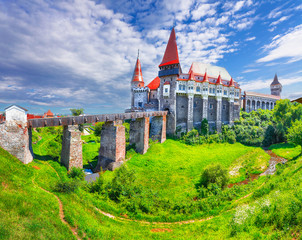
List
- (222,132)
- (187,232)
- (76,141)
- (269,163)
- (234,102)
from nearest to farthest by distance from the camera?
(187,232)
(76,141)
(269,163)
(222,132)
(234,102)

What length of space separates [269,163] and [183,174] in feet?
47.0

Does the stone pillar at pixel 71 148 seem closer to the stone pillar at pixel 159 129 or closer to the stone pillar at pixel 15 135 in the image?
the stone pillar at pixel 15 135

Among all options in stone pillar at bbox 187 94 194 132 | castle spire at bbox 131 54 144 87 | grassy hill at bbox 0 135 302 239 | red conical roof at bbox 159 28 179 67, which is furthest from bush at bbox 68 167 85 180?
castle spire at bbox 131 54 144 87

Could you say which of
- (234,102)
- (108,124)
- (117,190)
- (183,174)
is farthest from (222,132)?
(117,190)

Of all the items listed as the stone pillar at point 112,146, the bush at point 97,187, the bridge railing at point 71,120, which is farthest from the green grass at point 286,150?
the bush at point 97,187

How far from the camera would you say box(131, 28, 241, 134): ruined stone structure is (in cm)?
3081

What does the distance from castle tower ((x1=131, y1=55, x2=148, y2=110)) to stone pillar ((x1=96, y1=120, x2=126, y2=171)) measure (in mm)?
17562

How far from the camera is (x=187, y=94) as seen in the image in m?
31.5

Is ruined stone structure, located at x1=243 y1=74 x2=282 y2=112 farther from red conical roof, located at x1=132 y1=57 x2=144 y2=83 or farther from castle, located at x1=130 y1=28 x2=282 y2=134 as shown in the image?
red conical roof, located at x1=132 y1=57 x2=144 y2=83

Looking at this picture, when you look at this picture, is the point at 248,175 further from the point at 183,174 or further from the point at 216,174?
the point at 183,174

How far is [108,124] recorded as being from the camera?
18922 mm

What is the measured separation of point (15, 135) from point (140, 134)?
14.9m

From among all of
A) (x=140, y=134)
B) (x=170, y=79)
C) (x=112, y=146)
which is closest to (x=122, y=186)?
(x=112, y=146)

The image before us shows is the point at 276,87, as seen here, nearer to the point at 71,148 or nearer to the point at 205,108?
the point at 205,108
